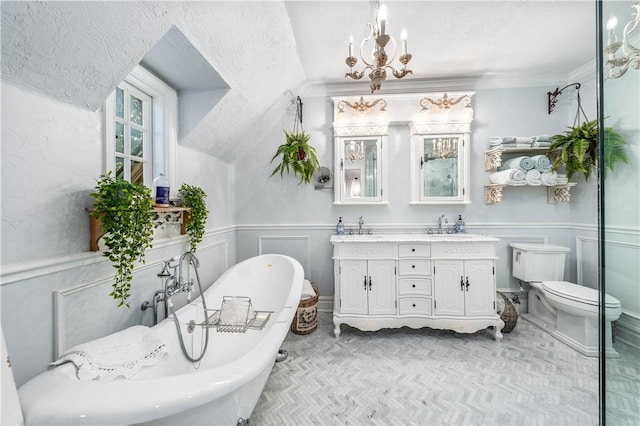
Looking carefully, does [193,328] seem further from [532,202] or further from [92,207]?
[532,202]

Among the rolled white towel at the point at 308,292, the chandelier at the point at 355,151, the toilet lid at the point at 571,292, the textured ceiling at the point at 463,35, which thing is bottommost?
the rolled white towel at the point at 308,292

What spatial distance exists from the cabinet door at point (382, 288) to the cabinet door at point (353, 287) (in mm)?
65

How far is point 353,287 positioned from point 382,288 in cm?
27

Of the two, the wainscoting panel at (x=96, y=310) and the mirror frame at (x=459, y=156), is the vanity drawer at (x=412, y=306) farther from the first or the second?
the wainscoting panel at (x=96, y=310)

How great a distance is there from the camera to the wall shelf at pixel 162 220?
112 centimetres

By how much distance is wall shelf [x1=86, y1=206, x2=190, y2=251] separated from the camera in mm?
1116

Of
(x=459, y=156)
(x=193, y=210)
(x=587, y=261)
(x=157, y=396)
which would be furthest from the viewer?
(x=459, y=156)

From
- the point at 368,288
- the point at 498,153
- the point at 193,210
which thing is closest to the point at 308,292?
the point at 368,288

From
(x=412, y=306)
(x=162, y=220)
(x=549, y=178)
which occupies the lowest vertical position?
(x=412, y=306)

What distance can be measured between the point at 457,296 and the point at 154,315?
7.88 feet

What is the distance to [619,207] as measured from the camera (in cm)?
109

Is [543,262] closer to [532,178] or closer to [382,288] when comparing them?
[532,178]

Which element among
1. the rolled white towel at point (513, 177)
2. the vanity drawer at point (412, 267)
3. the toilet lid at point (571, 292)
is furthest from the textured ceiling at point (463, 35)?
the toilet lid at point (571, 292)

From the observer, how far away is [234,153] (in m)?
2.60
